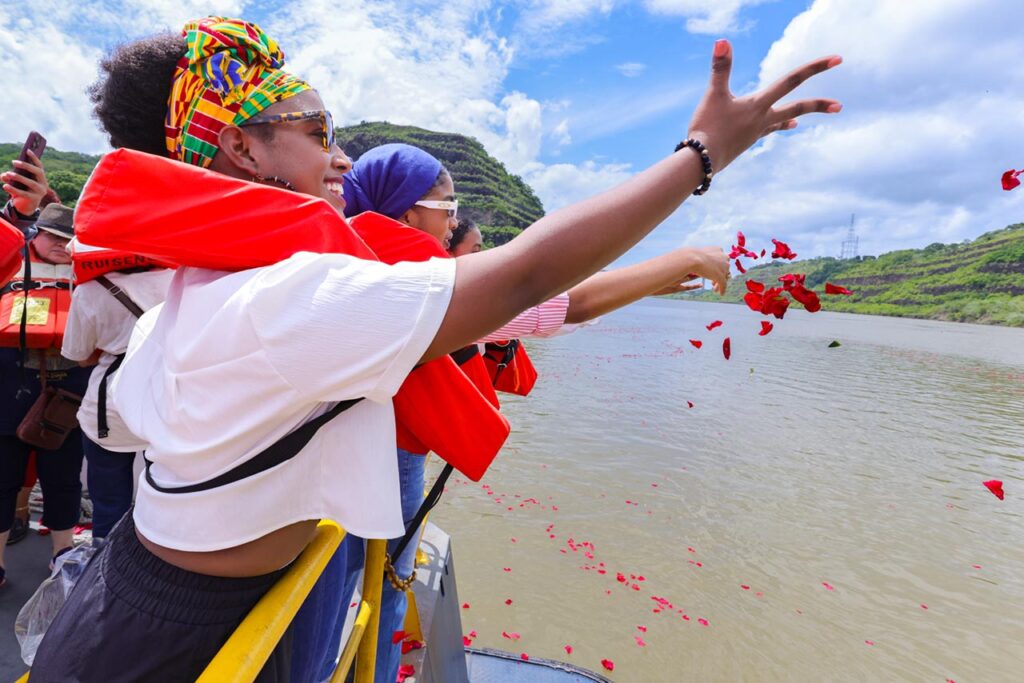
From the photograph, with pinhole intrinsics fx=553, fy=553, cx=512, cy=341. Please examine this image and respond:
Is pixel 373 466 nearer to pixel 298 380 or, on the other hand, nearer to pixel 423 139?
pixel 298 380

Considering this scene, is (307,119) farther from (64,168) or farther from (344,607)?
(64,168)

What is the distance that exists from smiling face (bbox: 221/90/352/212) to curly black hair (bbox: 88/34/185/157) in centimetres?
23

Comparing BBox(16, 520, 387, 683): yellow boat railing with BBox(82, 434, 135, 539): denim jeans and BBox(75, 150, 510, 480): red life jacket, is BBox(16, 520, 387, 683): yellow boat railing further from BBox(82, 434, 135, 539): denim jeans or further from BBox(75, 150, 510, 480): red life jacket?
BBox(82, 434, 135, 539): denim jeans

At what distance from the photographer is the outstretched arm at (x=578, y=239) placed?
2.70ft

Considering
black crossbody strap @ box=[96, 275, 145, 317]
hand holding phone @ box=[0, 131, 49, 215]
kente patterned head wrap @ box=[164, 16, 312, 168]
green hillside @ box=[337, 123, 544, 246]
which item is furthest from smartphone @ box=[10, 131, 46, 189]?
green hillside @ box=[337, 123, 544, 246]

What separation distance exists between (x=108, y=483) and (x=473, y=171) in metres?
92.8

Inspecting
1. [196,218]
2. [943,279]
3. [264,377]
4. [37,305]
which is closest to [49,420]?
[37,305]

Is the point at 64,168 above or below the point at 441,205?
above

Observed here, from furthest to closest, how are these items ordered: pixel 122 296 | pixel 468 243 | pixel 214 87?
pixel 468 243
pixel 122 296
pixel 214 87

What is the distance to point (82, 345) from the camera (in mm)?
2281

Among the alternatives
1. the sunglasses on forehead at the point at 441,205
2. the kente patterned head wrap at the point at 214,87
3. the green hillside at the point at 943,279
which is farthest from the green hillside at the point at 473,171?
the kente patterned head wrap at the point at 214,87

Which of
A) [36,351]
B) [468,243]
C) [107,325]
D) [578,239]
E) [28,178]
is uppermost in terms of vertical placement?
[28,178]

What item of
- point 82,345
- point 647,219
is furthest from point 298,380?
point 82,345

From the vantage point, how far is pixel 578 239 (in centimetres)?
86
